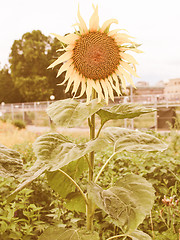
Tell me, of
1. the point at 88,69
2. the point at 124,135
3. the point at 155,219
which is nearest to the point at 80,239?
the point at 124,135

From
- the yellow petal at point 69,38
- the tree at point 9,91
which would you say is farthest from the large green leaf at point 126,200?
the tree at point 9,91

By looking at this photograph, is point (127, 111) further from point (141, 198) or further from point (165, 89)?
point (165, 89)

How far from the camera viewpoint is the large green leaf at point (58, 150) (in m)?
0.58

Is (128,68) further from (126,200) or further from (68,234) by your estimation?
(68,234)

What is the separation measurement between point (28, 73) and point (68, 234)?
36.2 feet

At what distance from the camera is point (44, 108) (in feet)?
30.3

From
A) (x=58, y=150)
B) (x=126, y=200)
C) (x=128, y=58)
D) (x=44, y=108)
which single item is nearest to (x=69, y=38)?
(x=128, y=58)

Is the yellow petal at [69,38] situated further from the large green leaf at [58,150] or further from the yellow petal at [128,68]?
the large green leaf at [58,150]

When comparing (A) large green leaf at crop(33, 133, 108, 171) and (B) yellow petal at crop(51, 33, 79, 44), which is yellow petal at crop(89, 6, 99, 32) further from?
(A) large green leaf at crop(33, 133, 108, 171)

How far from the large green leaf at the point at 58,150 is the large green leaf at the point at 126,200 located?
101 millimetres

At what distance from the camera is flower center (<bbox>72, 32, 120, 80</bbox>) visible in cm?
65

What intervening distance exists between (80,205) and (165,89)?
75.5 feet

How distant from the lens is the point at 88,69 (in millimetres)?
673

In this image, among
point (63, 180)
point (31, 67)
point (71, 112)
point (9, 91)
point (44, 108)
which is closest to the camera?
point (71, 112)
